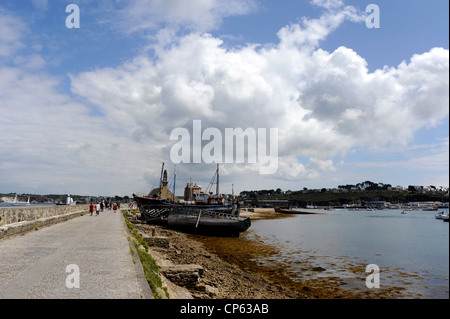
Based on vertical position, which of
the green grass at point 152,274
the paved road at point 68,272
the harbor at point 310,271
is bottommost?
the harbor at point 310,271

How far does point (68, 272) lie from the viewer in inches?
345

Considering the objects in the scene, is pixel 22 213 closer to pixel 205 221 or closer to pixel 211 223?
pixel 205 221

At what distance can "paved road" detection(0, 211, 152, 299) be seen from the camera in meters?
6.97

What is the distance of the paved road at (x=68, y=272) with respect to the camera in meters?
6.97

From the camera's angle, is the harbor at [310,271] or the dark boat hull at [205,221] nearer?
the harbor at [310,271]

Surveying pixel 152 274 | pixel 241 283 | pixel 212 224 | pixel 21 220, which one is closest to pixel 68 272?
pixel 152 274

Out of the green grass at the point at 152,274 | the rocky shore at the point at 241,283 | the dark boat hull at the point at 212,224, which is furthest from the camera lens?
the dark boat hull at the point at 212,224

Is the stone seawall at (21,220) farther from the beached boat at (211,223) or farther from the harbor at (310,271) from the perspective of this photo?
the beached boat at (211,223)

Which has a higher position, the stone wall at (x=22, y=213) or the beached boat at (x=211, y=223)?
the stone wall at (x=22, y=213)

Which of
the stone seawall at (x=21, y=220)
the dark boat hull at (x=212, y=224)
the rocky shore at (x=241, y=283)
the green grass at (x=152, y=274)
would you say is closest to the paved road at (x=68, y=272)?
the green grass at (x=152, y=274)

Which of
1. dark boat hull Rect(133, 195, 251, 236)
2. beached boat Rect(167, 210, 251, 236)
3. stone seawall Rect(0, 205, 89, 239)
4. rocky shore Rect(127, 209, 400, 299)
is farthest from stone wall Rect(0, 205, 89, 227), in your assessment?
beached boat Rect(167, 210, 251, 236)

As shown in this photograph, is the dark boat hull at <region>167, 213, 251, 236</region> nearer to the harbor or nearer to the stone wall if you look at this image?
the harbor
